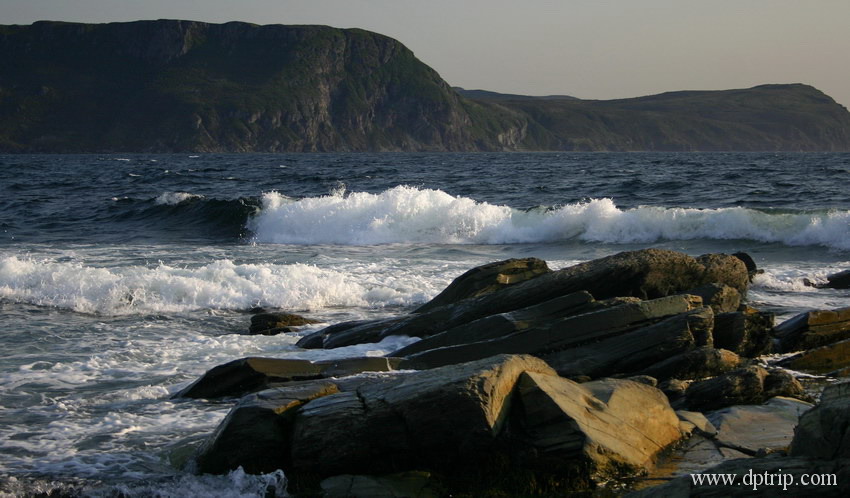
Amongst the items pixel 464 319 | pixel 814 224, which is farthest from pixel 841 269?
pixel 464 319

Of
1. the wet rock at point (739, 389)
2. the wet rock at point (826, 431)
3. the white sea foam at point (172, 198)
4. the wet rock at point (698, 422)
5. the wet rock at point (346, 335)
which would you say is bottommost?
the wet rock at point (346, 335)

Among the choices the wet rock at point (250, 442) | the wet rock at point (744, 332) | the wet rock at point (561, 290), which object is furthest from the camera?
the wet rock at point (561, 290)

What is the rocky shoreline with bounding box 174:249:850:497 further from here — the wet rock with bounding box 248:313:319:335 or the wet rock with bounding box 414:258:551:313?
the wet rock with bounding box 248:313:319:335

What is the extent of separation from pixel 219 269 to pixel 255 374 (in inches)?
385

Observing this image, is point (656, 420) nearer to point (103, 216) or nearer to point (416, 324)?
point (416, 324)

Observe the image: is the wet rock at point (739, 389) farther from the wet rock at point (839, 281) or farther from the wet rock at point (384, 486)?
the wet rock at point (839, 281)

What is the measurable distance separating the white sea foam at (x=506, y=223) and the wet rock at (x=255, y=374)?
1895 cm

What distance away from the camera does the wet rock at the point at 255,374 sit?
1033 cm

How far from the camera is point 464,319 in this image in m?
12.7

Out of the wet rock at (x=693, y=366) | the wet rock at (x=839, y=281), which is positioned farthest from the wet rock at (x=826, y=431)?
the wet rock at (x=839, y=281)

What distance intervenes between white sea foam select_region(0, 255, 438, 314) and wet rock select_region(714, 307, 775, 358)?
7.47 meters

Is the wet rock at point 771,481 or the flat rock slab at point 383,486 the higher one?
the wet rock at point 771,481

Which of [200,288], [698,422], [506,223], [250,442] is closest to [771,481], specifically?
[698,422]

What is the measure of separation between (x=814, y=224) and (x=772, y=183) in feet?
66.9
